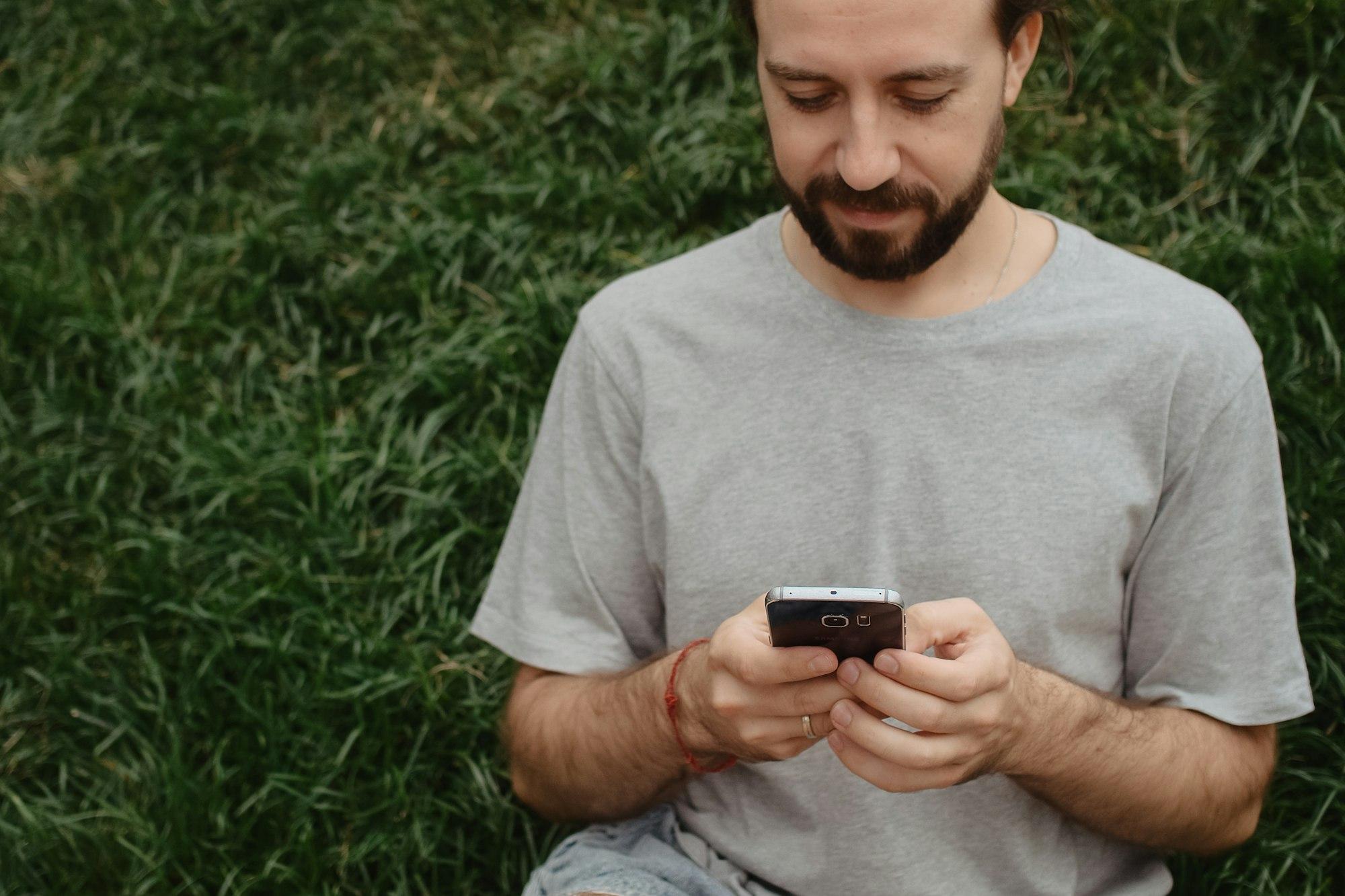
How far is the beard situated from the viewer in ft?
6.47

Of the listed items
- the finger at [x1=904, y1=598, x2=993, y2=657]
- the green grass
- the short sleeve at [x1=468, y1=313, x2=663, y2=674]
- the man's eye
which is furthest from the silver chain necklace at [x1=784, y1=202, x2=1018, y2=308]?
the green grass

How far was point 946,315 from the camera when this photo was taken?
2.07 meters

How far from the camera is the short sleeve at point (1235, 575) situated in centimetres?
195

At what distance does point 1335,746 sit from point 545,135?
102 inches

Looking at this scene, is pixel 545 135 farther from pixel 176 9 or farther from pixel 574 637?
pixel 574 637

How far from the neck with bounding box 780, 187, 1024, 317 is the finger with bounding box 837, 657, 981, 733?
0.72 m

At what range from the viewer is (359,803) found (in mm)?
2879

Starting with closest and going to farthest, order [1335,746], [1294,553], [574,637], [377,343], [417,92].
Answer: [574,637] < [1335,746] < [1294,553] < [377,343] < [417,92]

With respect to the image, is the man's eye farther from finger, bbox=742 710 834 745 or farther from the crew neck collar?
finger, bbox=742 710 834 745

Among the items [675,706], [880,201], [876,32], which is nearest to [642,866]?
[675,706]

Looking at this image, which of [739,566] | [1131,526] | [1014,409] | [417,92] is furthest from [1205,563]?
[417,92]

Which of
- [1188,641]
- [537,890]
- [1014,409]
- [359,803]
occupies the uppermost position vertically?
[1014,409]

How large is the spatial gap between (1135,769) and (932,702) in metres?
0.54

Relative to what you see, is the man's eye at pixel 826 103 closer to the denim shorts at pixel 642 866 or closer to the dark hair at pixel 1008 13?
the dark hair at pixel 1008 13
